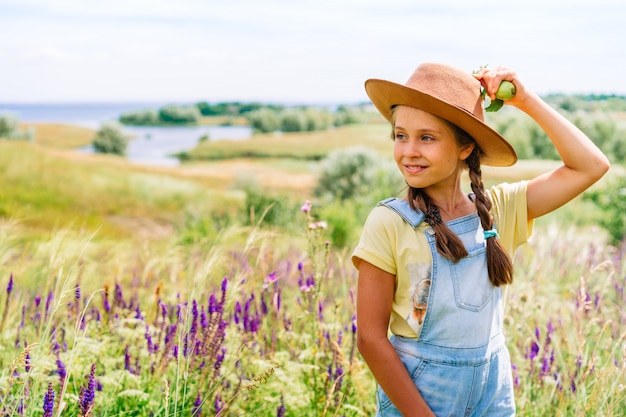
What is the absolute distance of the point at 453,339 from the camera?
1909mm

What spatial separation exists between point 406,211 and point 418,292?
24 centimetres

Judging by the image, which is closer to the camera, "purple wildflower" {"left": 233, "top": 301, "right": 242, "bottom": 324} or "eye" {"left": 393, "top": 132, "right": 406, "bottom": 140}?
"eye" {"left": 393, "top": 132, "right": 406, "bottom": 140}

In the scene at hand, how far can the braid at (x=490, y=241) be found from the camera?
6.47 feet

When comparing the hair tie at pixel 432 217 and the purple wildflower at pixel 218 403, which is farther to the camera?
the purple wildflower at pixel 218 403

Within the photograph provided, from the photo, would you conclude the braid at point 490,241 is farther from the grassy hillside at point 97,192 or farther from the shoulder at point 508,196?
the grassy hillside at point 97,192

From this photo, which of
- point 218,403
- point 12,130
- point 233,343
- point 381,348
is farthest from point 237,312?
point 12,130

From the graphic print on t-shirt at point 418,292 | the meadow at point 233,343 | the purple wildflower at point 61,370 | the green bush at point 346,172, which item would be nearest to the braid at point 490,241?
the graphic print on t-shirt at point 418,292

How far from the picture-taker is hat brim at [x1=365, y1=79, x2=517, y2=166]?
1.89 meters

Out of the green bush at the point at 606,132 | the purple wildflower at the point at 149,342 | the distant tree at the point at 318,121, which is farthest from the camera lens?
the distant tree at the point at 318,121

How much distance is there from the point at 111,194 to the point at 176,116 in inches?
2178

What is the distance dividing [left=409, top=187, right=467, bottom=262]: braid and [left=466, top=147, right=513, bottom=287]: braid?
0.11 m

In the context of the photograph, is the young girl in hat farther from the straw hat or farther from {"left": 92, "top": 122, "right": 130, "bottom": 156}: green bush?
{"left": 92, "top": 122, "right": 130, "bottom": 156}: green bush

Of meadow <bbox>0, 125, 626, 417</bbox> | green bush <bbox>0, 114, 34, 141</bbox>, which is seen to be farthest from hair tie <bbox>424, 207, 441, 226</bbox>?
green bush <bbox>0, 114, 34, 141</bbox>

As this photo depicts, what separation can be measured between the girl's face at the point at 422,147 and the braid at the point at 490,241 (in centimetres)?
13
